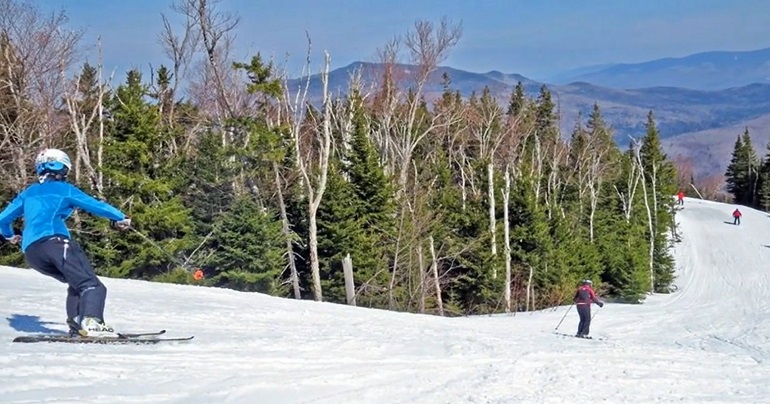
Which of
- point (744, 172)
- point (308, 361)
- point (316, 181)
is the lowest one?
point (308, 361)

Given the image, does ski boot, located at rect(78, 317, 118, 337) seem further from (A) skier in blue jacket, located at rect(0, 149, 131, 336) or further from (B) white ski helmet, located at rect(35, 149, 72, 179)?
(B) white ski helmet, located at rect(35, 149, 72, 179)

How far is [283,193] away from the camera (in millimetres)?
30625

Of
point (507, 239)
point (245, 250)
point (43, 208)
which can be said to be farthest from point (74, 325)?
point (507, 239)

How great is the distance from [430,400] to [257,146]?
2123cm

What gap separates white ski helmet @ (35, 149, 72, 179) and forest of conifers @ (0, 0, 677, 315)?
8048 mm

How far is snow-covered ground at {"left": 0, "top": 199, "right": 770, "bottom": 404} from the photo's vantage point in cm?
682

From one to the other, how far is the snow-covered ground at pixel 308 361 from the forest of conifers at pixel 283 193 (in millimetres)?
3795

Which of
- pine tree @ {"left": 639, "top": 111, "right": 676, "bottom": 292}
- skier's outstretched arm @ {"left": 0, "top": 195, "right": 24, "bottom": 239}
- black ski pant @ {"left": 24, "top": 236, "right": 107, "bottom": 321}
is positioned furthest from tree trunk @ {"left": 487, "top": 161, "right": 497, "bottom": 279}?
skier's outstretched arm @ {"left": 0, "top": 195, "right": 24, "bottom": 239}

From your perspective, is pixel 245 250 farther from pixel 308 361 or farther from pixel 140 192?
pixel 308 361

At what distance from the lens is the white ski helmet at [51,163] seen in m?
7.34

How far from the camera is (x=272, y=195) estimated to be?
29.4 metres

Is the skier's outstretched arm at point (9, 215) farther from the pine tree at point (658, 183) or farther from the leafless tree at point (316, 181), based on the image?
the pine tree at point (658, 183)

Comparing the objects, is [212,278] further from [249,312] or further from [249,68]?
[249,312]

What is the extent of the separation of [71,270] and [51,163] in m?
1.14
